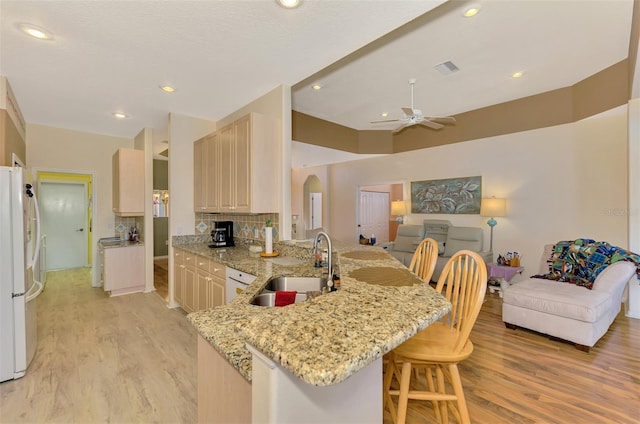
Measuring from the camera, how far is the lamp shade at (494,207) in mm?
4637

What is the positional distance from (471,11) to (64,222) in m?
8.20

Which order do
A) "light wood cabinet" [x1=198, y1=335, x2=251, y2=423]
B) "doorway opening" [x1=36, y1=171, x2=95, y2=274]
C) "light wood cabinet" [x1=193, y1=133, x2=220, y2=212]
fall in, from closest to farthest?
1. "light wood cabinet" [x1=198, y1=335, x2=251, y2=423]
2. "light wood cabinet" [x1=193, y1=133, x2=220, y2=212]
3. "doorway opening" [x1=36, y1=171, x2=95, y2=274]

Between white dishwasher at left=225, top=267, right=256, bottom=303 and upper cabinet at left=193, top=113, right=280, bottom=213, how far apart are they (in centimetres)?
73

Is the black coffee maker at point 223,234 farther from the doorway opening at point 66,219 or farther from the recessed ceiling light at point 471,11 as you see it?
the doorway opening at point 66,219

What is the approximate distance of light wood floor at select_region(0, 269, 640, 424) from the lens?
6.21 feet

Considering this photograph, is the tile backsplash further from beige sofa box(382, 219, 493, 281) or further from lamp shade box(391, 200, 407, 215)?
lamp shade box(391, 200, 407, 215)

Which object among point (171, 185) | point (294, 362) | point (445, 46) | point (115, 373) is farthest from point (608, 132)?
point (115, 373)

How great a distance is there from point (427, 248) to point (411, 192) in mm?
4162

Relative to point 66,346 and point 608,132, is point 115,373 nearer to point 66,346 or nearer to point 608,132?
point 66,346

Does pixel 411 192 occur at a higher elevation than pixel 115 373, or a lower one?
higher

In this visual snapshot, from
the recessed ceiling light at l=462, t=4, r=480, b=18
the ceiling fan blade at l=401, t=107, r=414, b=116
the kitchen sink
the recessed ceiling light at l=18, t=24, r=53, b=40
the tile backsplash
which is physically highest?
the recessed ceiling light at l=462, t=4, r=480, b=18

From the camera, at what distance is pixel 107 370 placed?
2.38m

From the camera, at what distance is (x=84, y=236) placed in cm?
632

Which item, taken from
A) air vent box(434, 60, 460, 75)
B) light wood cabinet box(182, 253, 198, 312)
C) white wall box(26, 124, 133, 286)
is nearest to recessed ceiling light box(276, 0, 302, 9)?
air vent box(434, 60, 460, 75)
